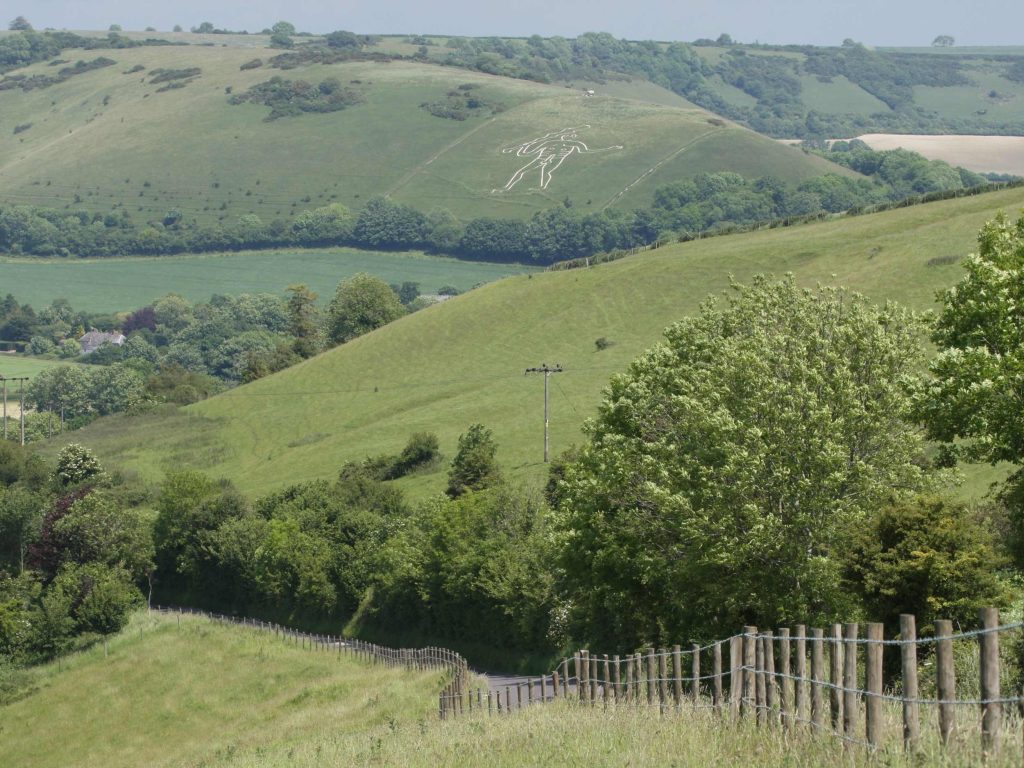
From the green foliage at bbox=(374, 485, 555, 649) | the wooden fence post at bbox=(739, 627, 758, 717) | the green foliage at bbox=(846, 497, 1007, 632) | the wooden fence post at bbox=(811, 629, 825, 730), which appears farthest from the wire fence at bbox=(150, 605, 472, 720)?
the wooden fence post at bbox=(811, 629, 825, 730)

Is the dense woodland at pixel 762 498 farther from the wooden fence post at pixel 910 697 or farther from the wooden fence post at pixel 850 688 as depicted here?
the wooden fence post at pixel 910 697

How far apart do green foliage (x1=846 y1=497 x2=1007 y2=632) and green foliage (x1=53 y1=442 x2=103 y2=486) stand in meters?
101

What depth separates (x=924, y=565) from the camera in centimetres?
3597

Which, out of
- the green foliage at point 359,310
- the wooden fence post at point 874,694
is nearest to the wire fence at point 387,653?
the wooden fence post at point 874,694

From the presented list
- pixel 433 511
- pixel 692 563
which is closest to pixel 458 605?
pixel 433 511

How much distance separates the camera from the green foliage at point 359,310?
190 meters

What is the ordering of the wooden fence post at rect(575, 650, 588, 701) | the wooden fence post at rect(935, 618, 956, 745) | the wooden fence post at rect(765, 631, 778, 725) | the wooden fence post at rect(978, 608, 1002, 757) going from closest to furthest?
the wooden fence post at rect(978, 608, 1002, 757) → the wooden fence post at rect(935, 618, 956, 745) → the wooden fence post at rect(765, 631, 778, 725) → the wooden fence post at rect(575, 650, 588, 701)

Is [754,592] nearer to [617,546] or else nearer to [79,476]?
[617,546]

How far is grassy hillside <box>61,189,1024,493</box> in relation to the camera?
384 feet

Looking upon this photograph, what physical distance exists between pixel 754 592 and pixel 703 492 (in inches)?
124

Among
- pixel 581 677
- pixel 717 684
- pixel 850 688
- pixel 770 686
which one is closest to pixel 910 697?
pixel 850 688

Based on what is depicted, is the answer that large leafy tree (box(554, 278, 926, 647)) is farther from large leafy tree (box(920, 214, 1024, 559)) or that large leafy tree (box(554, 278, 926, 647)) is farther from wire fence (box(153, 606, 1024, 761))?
wire fence (box(153, 606, 1024, 761))

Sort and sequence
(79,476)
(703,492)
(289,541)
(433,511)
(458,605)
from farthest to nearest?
(79,476)
(289,541)
(433,511)
(458,605)
(703,492)

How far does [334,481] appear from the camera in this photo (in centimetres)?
11138
